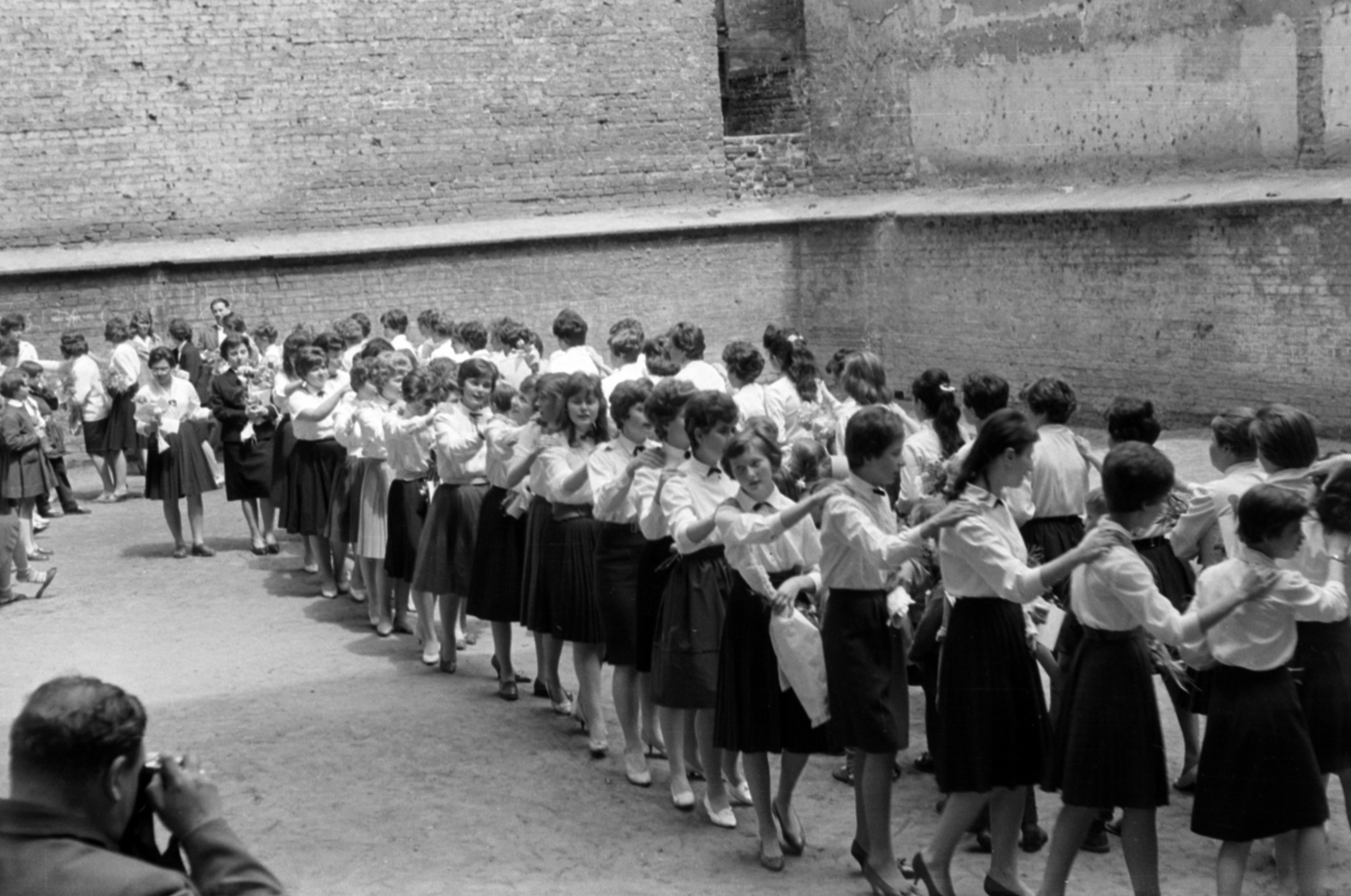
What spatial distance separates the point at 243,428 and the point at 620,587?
6138 mm

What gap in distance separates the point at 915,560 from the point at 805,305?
48.4 feet

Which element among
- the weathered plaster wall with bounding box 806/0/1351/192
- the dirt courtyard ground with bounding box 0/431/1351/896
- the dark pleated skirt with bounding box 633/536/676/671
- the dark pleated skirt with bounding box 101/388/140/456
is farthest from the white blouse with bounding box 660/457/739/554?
the weathered plaster wall with bounding box 806/0/1351/192

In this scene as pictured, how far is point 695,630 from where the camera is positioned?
690cm

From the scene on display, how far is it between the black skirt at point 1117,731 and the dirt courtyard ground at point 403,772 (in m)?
0.92

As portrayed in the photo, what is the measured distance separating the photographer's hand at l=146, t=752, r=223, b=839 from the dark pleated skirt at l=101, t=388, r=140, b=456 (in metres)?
13.1

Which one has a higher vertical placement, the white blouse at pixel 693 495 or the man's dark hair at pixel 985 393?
the man's dark hair at pixel 985 393

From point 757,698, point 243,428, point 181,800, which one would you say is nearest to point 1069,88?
point 243,428

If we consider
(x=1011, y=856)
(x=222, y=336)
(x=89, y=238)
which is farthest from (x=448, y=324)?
(x=1011, y=856)

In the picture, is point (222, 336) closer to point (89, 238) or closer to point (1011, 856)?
A: point (89, 238)

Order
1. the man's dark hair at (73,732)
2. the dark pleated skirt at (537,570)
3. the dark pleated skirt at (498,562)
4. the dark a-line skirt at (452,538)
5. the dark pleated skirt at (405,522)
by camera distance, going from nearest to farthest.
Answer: the man's dark hair at (73,732) → the dark pleated skirt at (537,570) → the dark pleated skirt at (498,562) → the dark a-line skirt at (452,538) → the dark pleated skirt at (405,522)

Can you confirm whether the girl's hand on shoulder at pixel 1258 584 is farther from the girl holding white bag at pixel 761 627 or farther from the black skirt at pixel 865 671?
the girl holding white bag at pixel 761 627

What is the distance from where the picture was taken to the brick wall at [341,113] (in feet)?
59.4

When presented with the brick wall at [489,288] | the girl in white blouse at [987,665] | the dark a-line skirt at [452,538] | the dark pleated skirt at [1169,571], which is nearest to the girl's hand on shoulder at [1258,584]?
the girl in white blouse at [987,665]

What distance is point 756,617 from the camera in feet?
21.4
